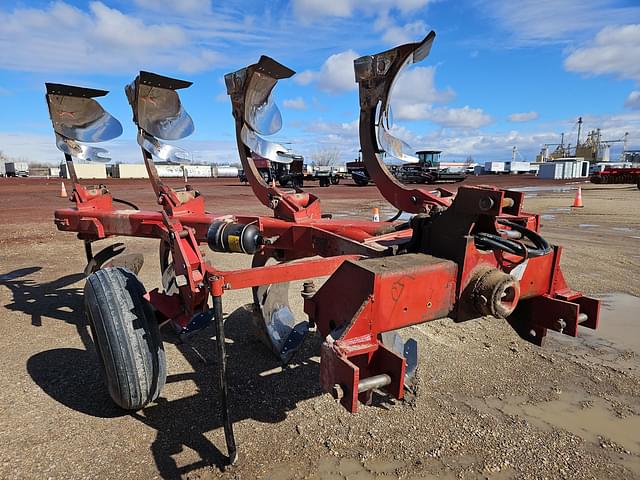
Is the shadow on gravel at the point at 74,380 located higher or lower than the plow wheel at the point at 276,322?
lower

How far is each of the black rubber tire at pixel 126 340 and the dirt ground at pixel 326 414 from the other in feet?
0.99

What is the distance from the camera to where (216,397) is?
292cm

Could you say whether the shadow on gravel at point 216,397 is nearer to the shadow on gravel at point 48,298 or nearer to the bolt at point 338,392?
the bolt at point 338,392

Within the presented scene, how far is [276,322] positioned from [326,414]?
1.25 meters

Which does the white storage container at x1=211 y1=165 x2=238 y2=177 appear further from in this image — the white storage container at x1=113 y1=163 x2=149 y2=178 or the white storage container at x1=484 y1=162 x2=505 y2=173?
the white storage container at x1=484 y1=162 x2=505 y2=173

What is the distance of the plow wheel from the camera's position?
358 cm

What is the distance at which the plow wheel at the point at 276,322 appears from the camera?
358 centimetres

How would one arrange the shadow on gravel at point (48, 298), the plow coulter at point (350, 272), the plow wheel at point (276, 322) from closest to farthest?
1. the plow coulter at point (350, 272)
2. the plow wheel at point (276, 322)
3. the shadow on gravel at point (48, 298)

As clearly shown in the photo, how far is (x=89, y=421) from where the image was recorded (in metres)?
2.62

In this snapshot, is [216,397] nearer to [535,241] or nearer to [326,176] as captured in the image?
[535,241]

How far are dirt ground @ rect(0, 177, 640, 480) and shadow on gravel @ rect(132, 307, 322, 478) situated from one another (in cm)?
1

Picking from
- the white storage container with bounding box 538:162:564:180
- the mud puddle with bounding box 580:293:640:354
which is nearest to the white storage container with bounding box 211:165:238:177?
the white storage container with bounding box 538:162:564:180

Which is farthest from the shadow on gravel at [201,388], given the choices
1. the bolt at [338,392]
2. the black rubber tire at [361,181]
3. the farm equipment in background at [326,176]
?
the farm equipment in background at [326,176]

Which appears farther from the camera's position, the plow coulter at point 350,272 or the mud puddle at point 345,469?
the mud puddle at point 345,469
